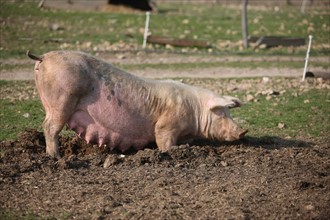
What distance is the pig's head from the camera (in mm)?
10359

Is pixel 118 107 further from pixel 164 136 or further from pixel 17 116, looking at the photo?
pixel 17 116

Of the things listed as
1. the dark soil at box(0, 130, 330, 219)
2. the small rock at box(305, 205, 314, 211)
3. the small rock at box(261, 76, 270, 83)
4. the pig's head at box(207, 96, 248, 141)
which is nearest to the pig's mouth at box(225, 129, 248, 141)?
the pig's head at box(207, 96, 248, 141)

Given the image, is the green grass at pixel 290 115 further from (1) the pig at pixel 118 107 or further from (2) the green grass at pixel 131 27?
(2) the green grass at pixel 131 27

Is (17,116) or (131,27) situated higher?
(17,116)

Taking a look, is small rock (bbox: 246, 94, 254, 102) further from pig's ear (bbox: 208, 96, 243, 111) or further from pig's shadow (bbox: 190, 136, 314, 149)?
pig's ear (bbox: 208, 96, 243, 111)

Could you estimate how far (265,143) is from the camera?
11.1 meters

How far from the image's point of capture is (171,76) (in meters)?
17.9

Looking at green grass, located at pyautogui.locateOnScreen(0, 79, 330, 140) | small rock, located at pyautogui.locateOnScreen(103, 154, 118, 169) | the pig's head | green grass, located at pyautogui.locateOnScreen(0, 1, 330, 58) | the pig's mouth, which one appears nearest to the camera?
small rock, located at pyautogui.locateOnScreen(103, 154, 118, 169)

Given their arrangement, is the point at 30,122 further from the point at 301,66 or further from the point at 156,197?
the point at 301,66

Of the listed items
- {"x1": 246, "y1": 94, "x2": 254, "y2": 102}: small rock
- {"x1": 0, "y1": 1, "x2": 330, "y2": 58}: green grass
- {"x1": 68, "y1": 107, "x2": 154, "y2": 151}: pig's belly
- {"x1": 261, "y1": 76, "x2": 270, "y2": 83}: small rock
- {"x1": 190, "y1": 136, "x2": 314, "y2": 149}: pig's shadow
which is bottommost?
{"x1": 0, "y1": 1, "x2": 330, "y2": 58}: green grass

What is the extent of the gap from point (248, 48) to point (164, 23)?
17.2ft

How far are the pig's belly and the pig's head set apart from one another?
1.09 m

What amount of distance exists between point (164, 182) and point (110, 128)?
5.98 ft

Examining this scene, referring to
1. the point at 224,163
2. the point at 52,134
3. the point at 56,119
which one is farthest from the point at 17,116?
the point at 224,163
